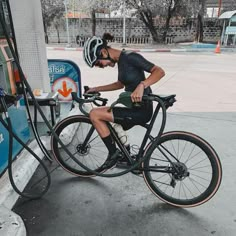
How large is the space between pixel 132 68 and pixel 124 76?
0.33 ft

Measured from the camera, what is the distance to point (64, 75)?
13.4 ft

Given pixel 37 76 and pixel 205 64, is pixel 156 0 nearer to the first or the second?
pixel 205 64

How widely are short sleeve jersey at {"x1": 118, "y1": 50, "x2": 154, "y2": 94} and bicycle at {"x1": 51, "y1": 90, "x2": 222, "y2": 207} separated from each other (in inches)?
7.5

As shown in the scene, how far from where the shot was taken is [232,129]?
400cm

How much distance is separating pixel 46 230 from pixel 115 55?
1.51 meters

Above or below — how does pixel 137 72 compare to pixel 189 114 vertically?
above

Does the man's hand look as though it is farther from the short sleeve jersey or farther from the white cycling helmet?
the white cycling helmet

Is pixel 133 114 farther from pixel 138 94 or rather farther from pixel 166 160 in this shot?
pixel 166 160

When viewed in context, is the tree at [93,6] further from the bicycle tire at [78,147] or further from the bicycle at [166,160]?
the bicycle at [166,160]

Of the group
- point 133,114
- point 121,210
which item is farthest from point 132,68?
point 121,210

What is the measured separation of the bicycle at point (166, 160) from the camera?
7.30 feet

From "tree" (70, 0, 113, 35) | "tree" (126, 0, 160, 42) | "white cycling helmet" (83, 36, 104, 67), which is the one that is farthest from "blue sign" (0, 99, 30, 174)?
"tree" (70, 0, 113, 35)

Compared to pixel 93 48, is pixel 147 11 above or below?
above

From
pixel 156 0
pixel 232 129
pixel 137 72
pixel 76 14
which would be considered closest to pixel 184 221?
pixel 137 72
